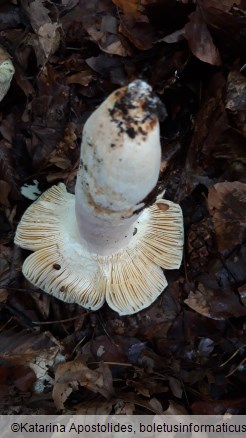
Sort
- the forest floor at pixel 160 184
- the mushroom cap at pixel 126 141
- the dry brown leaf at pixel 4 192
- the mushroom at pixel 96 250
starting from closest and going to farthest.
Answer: the mushroom cap at pixel 126 141, the mushroom at pixel 96 250, the forest floor at pixel 160 184, the dry brown leaf at pixel 4 192

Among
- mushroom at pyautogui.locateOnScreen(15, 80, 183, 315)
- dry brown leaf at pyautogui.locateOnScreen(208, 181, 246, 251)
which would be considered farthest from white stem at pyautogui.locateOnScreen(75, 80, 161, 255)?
dry brown leaf at pyautogui.locateOnScreen(208, 181, 246, 251)

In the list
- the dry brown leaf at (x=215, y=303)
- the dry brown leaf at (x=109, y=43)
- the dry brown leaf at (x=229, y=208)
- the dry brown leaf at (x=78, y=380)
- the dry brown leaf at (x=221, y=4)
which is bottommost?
the dry brown leaf at (x=78, y=380)

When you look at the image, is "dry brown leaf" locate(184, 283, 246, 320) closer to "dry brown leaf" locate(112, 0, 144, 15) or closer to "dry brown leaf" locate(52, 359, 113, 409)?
"dry brown leaf" locate(52, 359, 113, 409)

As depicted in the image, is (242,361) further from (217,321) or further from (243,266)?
(243,266)

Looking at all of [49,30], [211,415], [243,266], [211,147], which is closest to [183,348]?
[211,415]

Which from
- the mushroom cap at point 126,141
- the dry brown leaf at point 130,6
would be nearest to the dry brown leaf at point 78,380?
the mushroom cap at point 126,141

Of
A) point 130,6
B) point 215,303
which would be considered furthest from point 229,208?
point 130,6

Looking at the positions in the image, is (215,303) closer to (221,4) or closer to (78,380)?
(78,380)

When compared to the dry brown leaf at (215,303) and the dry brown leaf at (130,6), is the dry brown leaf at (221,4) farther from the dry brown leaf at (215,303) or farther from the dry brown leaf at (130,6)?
the dry brown leaf at (215,303)
